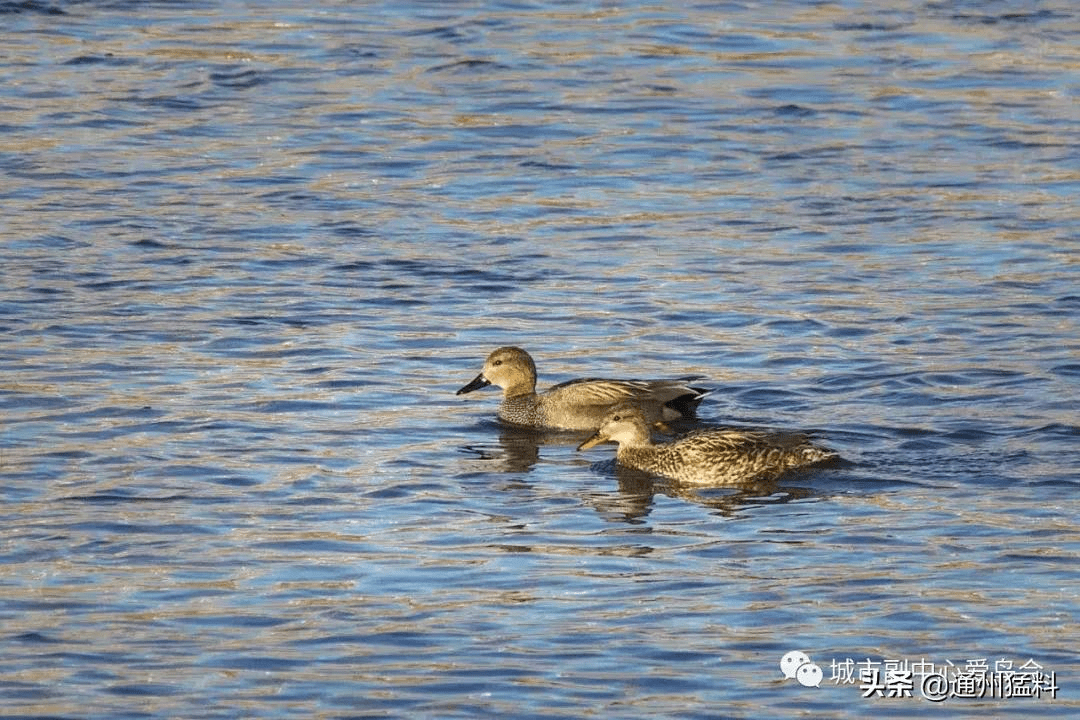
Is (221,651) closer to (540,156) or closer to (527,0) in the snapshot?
(540,156)

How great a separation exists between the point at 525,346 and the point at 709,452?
9.76 feet

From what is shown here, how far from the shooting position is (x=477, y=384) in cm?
1361

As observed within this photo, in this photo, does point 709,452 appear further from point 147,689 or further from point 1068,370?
point 147,689

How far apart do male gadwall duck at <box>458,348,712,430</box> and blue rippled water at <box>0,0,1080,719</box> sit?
197mm

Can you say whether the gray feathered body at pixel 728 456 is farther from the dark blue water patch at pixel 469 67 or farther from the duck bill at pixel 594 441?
the dark blue water patch at pixel 469 67

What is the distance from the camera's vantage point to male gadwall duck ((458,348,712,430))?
1305 cm

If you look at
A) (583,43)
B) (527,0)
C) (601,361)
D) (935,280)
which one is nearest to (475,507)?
Answer: (601,361)

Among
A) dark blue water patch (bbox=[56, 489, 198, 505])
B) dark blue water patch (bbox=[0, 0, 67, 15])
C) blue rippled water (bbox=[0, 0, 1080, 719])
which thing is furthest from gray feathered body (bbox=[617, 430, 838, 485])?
dark blue water patch (bbox=[0, 0, 67, 15])

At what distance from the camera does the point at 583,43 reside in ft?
79.1

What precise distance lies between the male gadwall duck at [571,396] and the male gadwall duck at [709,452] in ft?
0.79

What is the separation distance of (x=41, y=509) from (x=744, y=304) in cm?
623

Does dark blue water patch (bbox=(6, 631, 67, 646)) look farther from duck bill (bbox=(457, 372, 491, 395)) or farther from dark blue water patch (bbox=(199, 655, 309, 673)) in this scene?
duck bill (bbox=(457, 372, 491, 395))

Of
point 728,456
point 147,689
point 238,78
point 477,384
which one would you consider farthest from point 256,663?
point 238,78

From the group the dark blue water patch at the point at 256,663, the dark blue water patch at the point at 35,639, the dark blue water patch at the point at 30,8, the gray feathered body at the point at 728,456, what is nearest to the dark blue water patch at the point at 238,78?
the dark blue water patch at the point at 30,8
